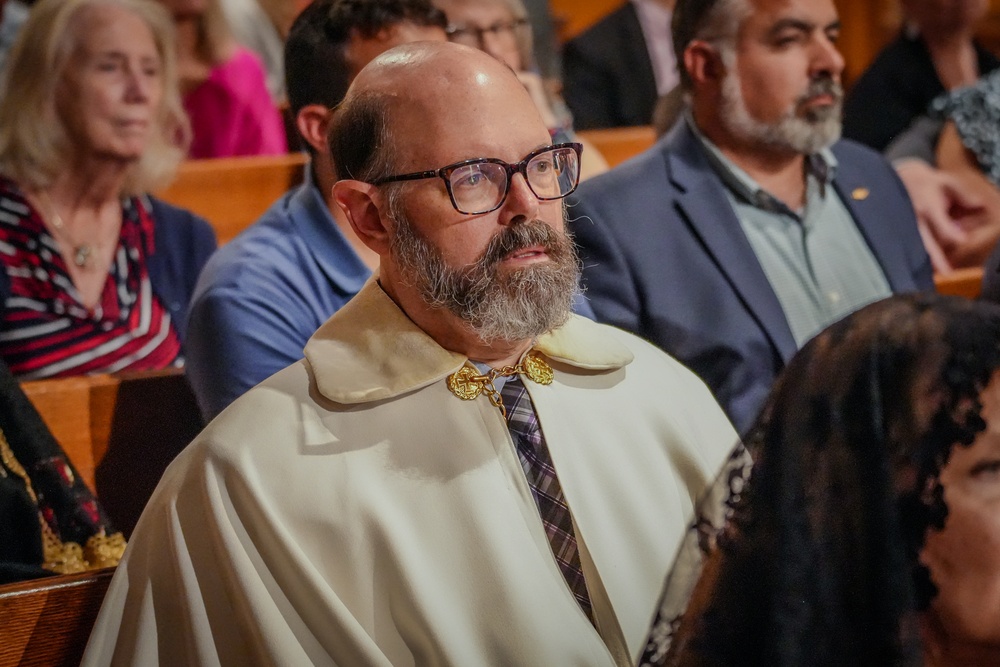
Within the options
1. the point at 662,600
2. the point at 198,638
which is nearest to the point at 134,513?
the point at 198,638

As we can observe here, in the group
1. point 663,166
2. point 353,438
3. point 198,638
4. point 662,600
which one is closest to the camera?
point 662,600

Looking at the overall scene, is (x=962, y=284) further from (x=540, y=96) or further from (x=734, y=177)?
(x=540, y=96)

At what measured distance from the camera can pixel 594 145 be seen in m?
3.99

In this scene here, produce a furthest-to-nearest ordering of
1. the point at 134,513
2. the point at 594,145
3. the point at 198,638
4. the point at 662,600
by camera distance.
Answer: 1. the point at 594,145
2. the point at 134,513
3. the point at 198,638
4. the point at 662,600

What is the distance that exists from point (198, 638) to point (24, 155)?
5.93ft

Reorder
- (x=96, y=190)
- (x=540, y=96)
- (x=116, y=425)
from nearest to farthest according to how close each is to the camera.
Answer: (x=116, y=425) → (x=96, y=190) → (x=540, y=96)

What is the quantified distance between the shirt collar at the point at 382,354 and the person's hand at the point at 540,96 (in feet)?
5.14

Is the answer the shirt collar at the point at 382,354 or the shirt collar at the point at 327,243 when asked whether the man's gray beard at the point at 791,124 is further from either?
the shirt collar at the point at 382,354

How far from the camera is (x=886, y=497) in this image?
93cm

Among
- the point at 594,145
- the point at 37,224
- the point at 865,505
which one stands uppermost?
the point at 865,505

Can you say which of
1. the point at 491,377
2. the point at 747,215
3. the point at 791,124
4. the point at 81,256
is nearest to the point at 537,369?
the point at 491,377

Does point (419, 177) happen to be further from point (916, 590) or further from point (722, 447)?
point (916, 590)

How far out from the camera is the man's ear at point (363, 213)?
180 cm

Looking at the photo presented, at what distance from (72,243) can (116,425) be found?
931mm
